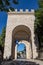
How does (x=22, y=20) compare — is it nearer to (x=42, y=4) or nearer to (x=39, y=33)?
(x=39, y=33)

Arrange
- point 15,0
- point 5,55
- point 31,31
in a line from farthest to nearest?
point 31,31, point 5,55, point 15,0

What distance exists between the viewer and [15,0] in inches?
377

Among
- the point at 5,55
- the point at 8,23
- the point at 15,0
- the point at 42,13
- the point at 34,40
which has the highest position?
the point at 15,0

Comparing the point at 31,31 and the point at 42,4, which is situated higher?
the point at 42,4

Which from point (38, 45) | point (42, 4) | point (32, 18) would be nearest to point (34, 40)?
point (38, 45)

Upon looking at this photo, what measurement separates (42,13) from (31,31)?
4839 millimetres

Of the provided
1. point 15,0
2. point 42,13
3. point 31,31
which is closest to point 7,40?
point 31,31

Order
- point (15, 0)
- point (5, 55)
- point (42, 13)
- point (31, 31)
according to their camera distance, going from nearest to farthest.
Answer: point (15, 0) → point (42, 13) → point (5, 55) → point (31, 31)

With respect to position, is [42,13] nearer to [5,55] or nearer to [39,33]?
[39,33]

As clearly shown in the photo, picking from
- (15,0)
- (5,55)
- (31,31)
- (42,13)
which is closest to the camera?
(15,0)

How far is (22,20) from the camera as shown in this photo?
2452cm

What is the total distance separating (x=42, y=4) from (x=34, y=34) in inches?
213

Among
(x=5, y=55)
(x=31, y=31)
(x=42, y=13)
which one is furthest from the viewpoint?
(x=31, y=31)

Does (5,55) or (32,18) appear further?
(32,18)
